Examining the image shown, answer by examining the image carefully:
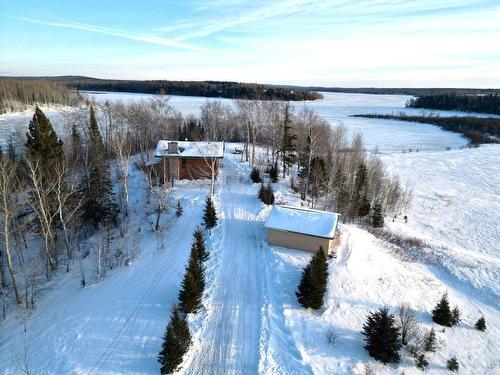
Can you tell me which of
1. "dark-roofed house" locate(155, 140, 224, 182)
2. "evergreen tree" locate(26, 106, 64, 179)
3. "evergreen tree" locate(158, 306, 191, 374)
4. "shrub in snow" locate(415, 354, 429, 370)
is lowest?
"shrub in snow" locate(415, 354, 429, 370)

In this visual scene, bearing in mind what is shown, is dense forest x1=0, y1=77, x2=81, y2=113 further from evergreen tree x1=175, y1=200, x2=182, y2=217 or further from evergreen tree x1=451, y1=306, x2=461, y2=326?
evergreen tree x1=451, y1=306, x2=461, y2=326

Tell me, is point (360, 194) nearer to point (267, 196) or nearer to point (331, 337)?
point (267, 196)

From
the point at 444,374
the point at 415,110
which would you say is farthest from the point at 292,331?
the point at 415,110

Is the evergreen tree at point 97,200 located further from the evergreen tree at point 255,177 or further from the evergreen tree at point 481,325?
the evergreen tree at point 481,325

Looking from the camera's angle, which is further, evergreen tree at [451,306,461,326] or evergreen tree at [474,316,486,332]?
evergreen tree at [474,316,486,332]

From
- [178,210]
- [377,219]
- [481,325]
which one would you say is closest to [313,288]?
[481,325]

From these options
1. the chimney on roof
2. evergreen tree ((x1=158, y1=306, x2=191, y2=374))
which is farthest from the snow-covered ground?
the chimney on roof

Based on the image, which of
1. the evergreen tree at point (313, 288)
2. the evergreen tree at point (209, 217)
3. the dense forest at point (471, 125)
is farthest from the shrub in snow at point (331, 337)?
the dense forest at point (471, 125)
